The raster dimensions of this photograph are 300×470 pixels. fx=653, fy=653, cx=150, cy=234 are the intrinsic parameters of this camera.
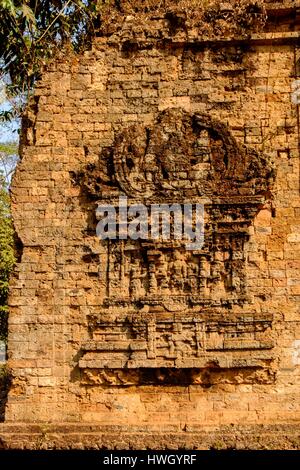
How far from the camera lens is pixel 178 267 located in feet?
29.8

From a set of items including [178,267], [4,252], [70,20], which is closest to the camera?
[178,267]

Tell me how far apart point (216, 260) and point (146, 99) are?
101 inches

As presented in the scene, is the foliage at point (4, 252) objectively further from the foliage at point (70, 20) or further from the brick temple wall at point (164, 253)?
the brick temple wall at point (164, 253)

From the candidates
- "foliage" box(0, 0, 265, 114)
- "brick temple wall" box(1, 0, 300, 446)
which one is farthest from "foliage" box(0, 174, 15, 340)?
"brick temple wall" box(1, 0, 300, 446)

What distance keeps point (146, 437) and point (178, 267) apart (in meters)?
2.33

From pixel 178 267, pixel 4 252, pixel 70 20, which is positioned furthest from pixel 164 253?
pixel 4 252

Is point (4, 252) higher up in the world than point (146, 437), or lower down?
higher up

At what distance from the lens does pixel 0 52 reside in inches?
440

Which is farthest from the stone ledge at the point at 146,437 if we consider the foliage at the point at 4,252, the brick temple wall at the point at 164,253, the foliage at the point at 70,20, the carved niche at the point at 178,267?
the foliage at the point at 4,252

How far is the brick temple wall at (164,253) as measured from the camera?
343 inches

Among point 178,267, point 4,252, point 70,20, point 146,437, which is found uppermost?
point 70,20

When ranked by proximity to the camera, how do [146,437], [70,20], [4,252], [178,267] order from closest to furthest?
[146,437], [178,267], [70,20], [4,252]

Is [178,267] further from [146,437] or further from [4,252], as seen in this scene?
[4,252]
